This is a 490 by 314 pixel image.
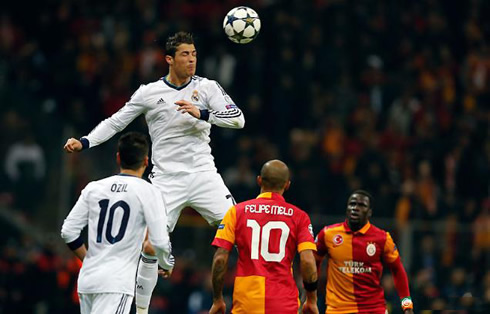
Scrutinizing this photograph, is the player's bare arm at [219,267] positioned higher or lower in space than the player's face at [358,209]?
lower

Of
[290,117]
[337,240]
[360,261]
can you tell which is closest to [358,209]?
[337,240]

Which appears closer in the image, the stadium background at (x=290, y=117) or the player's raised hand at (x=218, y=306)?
the player's raised hand at (x=218, y=306)

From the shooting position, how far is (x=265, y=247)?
8719 millimetres

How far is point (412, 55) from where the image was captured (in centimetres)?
2230

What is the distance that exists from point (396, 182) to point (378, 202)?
3.21ft

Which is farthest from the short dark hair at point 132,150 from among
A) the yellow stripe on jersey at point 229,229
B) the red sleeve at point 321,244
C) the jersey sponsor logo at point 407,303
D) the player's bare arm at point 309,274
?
the jersey sponsor logo at point 407,303

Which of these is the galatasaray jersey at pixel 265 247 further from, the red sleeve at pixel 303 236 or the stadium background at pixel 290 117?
the stadium background at pixel 290 117

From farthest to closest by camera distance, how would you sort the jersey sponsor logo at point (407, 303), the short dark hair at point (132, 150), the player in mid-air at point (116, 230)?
1. the jersey sponsor logo at point (407, 303)
2. the short dark hair at point (132, 150)
3. the player in mid-air at point (116, 230)

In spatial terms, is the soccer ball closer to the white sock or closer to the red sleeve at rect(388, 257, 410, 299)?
the white sock

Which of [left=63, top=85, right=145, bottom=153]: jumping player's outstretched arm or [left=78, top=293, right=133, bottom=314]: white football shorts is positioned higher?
[left=63, top=85, right=145, bottom=153]: jumping player's outstretched arm

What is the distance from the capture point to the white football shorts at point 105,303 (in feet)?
26.5

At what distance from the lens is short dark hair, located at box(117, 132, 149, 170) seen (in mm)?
8164

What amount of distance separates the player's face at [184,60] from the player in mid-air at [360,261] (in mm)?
2280

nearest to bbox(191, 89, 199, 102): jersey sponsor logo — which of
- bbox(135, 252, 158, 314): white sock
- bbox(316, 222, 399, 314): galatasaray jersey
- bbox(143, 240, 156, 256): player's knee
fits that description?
bbox(143, 240, 156, 256): player's knee
